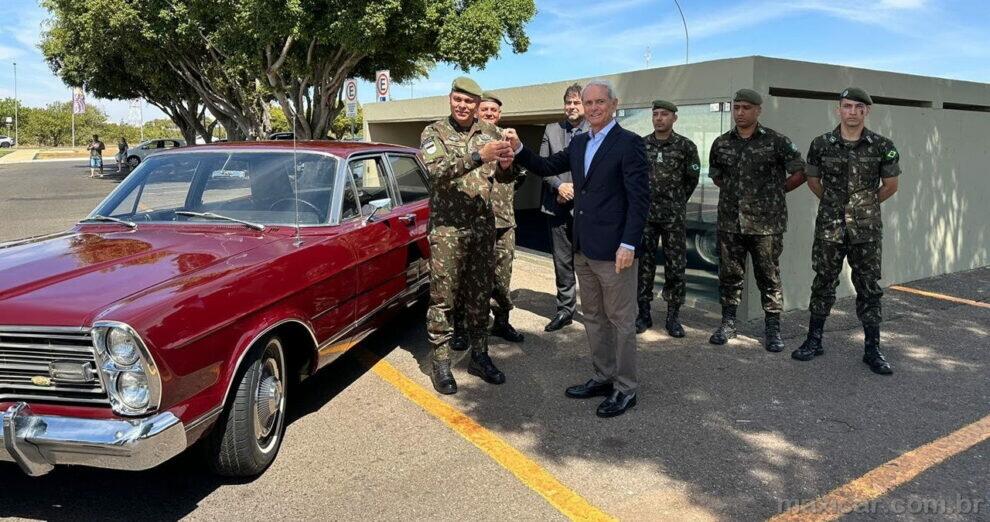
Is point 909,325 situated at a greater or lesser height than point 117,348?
lesser

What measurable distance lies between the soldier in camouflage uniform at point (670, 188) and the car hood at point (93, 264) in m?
3.08

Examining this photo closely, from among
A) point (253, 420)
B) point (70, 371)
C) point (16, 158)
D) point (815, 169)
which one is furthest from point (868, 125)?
point (16, 158)

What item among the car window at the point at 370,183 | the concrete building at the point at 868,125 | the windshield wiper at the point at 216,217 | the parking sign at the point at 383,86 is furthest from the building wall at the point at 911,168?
the parking sign at the point at 383,86

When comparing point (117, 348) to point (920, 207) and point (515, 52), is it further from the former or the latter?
point (515, 52)

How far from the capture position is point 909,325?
584cm

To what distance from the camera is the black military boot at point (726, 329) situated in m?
5.33

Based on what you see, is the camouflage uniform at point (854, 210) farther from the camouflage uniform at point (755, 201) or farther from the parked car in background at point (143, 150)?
the parked car in background at point (143, 150)

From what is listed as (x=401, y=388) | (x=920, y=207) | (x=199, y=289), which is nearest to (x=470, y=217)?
(x=401, y=388)

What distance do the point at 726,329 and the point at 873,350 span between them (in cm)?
105

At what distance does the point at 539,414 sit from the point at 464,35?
15033mm

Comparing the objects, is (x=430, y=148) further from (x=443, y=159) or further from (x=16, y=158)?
(x=16, y=158)

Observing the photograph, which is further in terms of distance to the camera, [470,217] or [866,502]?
[470,217]

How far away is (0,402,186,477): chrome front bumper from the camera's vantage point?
2.45 meters

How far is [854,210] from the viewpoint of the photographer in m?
4.66
